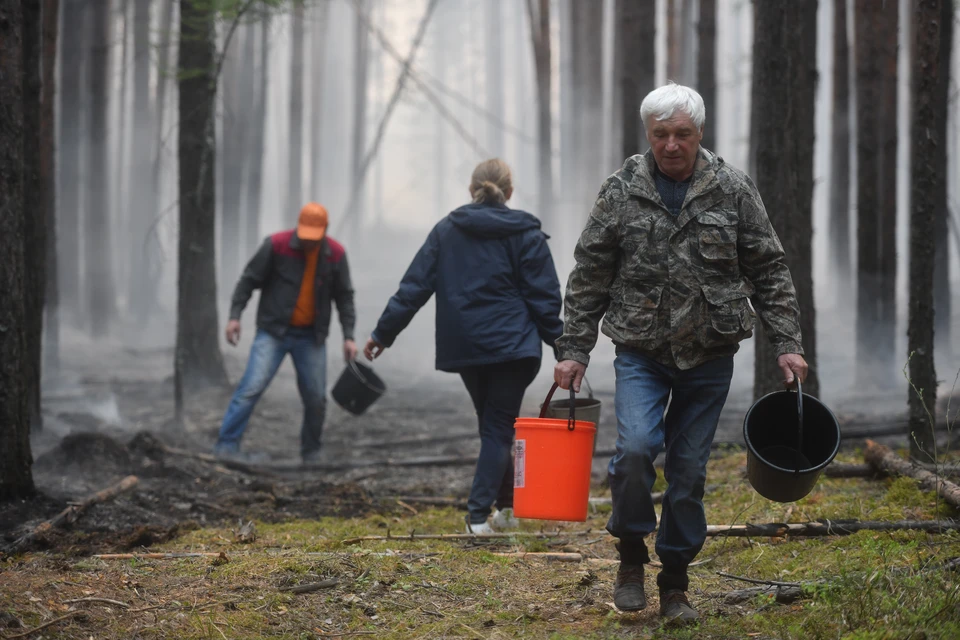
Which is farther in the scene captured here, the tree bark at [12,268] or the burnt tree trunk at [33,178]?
the burnt tree trunk at [33,178]

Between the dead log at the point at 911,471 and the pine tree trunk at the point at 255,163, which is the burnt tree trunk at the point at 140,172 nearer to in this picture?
the pine tree trunk at the point at 255,163

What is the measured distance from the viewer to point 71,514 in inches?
233

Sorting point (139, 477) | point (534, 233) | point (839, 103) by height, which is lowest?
point (139, 477)

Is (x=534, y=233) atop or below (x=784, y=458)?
atop

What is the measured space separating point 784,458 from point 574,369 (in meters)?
0.95

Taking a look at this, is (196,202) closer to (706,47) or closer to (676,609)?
(706,47)

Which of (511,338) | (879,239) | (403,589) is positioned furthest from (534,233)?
(879,239)

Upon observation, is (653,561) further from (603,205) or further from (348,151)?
(348,151)

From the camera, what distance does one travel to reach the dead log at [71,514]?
5.26 meters

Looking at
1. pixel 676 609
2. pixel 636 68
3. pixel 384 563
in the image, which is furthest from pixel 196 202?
pixel 676 609

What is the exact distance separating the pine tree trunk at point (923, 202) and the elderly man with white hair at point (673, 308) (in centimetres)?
302

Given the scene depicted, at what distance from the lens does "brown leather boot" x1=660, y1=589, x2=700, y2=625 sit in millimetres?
3822

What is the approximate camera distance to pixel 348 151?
5634 cm

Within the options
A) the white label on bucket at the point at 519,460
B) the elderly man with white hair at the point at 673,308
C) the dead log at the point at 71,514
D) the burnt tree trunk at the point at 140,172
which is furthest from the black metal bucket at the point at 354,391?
the burnt tree trunk at the point at 140,172
